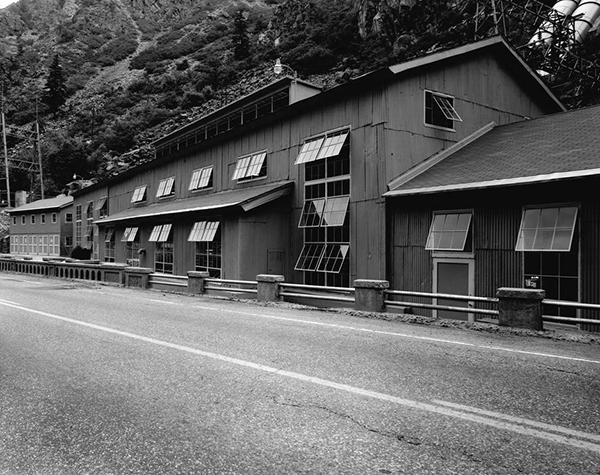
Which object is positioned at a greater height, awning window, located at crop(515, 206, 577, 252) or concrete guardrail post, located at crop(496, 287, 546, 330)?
awning window, located at crop(515, 206, 577, 252)

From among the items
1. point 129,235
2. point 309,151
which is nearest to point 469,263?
point 309,151

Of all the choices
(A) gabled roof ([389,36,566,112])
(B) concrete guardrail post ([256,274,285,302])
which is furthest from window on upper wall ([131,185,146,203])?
(A) gabled roof ([389,36,566,112])

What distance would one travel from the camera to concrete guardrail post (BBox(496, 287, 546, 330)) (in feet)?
31.5

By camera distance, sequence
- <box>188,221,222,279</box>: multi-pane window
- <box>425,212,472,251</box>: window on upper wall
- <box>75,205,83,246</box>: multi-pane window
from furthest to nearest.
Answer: <box>75,205,83,246</box>: multi-pane window < <box>188,221,222,279</box>: multi-pane window < <box>425,212,472,251</box>: window on upper wall

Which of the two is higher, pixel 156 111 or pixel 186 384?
pixel 156 111

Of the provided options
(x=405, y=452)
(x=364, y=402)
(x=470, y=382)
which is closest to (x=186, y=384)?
(x=364, y=402)

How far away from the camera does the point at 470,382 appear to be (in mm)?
5625

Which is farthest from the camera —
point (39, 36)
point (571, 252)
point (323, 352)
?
point (39, 36)

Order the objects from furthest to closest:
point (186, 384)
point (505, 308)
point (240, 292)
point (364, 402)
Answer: point (240, 292)
point (505, 308)
point (186, 384)
point (364, 402)

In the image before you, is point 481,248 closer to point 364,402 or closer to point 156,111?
point 364,402

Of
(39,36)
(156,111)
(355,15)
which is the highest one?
(39,36)

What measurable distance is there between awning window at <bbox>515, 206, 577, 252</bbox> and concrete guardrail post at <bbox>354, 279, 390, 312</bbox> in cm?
406

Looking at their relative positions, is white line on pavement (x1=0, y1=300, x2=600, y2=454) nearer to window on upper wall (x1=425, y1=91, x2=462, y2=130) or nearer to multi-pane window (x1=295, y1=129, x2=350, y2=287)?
multi-pane window (x1=295, y1=129, x2=350, y2=287)

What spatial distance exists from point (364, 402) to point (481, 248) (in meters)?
10.4
